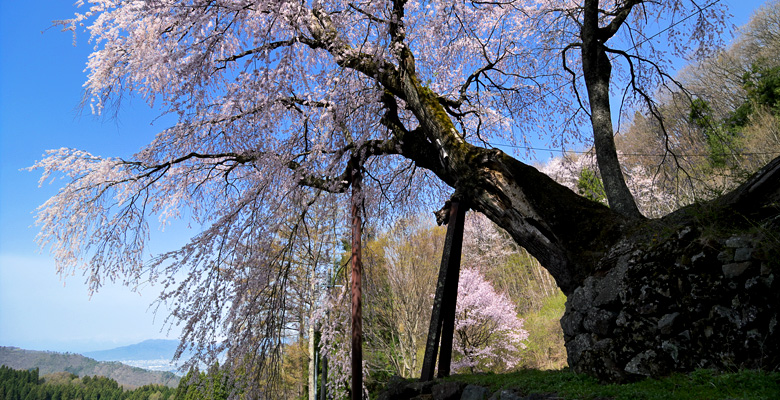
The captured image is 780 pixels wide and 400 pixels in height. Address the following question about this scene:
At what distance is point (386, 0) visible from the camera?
4438mm

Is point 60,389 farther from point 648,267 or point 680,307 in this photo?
point 680,307

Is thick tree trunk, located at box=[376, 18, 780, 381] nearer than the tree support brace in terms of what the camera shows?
Yes

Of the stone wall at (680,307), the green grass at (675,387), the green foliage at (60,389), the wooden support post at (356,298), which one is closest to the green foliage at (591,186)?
the wooden support post at (356,298)

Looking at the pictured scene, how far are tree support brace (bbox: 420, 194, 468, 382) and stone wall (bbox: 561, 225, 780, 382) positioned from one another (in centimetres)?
137

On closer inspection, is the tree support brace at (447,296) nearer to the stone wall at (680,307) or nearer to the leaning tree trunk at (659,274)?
the leaning tree trunk at (659,274)

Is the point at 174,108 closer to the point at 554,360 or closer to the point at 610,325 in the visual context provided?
the point at 610,325

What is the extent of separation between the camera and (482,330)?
11266mm

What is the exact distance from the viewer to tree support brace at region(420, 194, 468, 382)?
420 cm

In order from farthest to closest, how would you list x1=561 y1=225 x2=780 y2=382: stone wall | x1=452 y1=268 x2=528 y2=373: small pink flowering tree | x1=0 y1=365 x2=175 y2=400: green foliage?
x1=0 y1=365 x2=175 y2=400: green foliage, x1=452 y1=268 x2=528 y2=373: small pink flowering tree, x1=561 y1=225 x2=780 y2=382: stone wall

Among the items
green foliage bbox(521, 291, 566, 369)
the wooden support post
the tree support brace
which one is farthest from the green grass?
green foliage bbox(521, 291, 566, 369)

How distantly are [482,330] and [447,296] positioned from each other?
7732mm

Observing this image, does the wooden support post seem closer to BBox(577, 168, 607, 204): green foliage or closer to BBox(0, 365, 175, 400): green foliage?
BBox(577, 168, 607, 204): green foliage

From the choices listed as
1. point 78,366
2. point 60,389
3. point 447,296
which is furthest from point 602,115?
point 78,366

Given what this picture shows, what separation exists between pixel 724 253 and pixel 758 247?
0.17m
